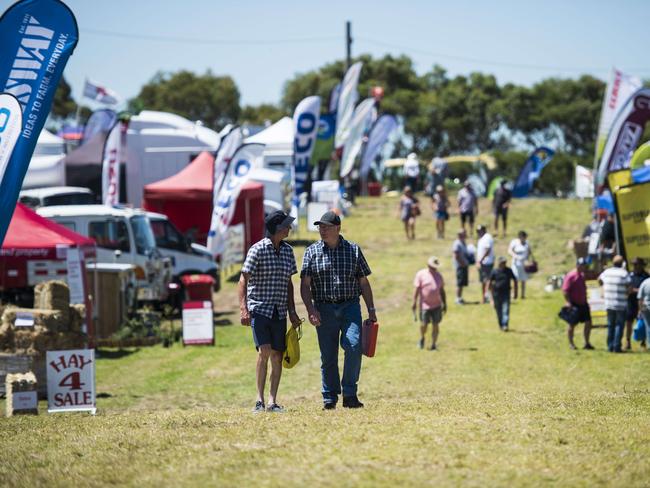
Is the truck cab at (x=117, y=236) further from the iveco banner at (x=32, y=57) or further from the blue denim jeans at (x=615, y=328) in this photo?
the iveco banner at (x=32, y=57)

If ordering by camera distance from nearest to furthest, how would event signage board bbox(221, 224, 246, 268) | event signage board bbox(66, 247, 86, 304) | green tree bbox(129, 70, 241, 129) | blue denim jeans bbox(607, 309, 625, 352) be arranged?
event signage board bbox(66, 247, 86, 304), blue denim jeans bbox(607, 309, 625, 352), event signage board bbox(221, 224, 246, 268), green tree bbox(129, 70, 241, 129)

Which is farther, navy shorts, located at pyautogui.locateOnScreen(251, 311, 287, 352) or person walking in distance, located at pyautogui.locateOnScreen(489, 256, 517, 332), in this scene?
person walking in distance, located at pyautogui.locateOnScreen(489, 256, 517, 332)

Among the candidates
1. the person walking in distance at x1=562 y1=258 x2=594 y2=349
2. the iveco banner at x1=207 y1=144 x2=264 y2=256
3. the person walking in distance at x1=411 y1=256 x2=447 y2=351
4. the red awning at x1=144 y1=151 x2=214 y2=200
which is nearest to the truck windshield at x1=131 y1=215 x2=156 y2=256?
the iveco banner at x1=207 y1=144 x2=264 y2=256

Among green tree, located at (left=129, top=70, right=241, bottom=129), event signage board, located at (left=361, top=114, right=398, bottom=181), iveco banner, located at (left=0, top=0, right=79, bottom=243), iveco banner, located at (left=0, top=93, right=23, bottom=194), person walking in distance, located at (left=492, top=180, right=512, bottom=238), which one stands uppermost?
Result: green tree, located at (left=129, top=70, right=241, bottom=129)

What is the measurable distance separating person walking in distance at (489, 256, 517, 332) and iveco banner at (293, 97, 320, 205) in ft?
36.9

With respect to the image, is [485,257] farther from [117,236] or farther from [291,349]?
→ [291,349]

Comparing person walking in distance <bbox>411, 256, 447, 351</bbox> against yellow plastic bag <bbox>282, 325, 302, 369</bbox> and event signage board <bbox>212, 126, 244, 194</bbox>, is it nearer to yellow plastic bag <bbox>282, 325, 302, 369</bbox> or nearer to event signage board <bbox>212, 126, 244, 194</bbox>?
event signage board <bbox>212, 126, 244, 194</bbox>

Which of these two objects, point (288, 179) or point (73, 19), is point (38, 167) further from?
point (73, 19)

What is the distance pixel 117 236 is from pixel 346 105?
18.2 metres

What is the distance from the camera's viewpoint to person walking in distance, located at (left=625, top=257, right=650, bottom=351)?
19.1 m

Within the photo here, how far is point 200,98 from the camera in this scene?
92.6 meters

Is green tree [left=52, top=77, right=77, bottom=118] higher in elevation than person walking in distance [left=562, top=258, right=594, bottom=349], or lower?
higher

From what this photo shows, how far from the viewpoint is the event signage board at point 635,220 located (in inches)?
761

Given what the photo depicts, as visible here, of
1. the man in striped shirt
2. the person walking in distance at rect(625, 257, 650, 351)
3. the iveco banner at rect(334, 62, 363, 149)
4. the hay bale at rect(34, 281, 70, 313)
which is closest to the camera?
the hay bale at rect(34, 281, 70, 313)
